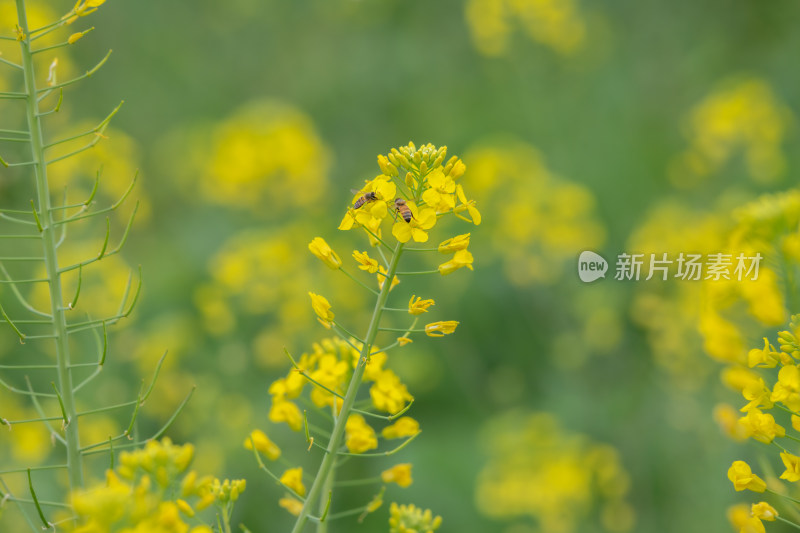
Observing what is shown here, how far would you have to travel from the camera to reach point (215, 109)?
8.23 meters

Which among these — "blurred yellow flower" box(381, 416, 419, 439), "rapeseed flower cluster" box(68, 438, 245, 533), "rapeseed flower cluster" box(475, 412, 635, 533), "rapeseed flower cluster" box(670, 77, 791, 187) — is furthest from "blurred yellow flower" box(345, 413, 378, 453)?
"rapeseed flower cluster" box(670, 77, 791, 187)

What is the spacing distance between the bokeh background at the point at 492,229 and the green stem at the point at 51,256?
60.6 inches

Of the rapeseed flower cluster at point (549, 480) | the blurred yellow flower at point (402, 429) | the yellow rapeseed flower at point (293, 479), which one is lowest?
the rapeseed flower cluster at point (549, 480)

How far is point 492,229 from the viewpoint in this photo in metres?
5.21

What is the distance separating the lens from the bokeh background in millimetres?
3936

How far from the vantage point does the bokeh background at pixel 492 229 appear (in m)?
3.94

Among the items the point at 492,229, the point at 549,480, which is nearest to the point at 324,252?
the point at 549,480

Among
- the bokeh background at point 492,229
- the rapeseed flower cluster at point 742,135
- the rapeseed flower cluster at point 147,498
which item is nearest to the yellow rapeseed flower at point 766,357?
the bokeh background at point 492,229

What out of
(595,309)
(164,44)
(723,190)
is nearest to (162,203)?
(164,44)

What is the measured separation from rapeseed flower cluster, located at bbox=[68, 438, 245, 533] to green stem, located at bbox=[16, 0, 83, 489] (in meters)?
0.14

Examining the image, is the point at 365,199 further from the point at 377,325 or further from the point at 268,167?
the point at 268,167

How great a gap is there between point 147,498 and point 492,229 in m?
4.16

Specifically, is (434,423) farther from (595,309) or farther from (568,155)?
(568,155)

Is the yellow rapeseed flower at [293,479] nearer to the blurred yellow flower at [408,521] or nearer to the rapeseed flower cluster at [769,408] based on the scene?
the blurred yellow flower at [408,521]
